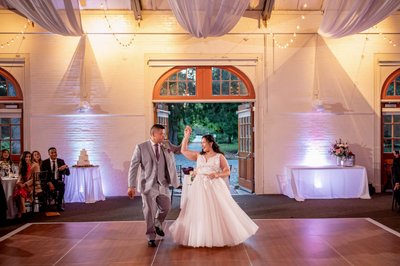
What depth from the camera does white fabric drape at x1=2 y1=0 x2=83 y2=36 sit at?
7.14 metres

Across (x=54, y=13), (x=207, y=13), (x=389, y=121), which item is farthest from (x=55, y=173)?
(x=389, y=121)

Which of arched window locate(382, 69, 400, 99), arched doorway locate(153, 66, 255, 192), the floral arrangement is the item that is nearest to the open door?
arched doorway locate(153, 66, 255, 192)

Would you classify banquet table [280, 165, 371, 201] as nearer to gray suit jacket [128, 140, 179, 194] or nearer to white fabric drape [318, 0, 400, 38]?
white fabric drape [318, 0, 400, 38]

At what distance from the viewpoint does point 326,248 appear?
211 inches

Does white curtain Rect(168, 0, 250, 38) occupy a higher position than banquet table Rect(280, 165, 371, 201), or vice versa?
white curtain Rect(168, 0, 250, 38)

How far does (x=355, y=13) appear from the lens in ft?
24.7

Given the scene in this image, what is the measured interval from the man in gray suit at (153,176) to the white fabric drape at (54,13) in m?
3.31

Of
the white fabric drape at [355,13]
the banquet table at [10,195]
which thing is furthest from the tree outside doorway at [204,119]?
the banquet table at [10,195]

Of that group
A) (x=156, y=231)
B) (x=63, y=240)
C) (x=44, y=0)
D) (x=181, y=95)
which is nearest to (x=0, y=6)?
(x=44, y=0)

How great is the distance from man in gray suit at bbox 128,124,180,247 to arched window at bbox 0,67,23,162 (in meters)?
5.67

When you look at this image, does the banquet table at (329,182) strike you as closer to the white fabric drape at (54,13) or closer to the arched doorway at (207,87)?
the arched doorway at (207,87)

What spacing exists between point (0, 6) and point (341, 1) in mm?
7258

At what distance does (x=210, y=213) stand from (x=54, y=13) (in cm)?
459

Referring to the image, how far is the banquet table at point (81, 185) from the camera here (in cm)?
927
